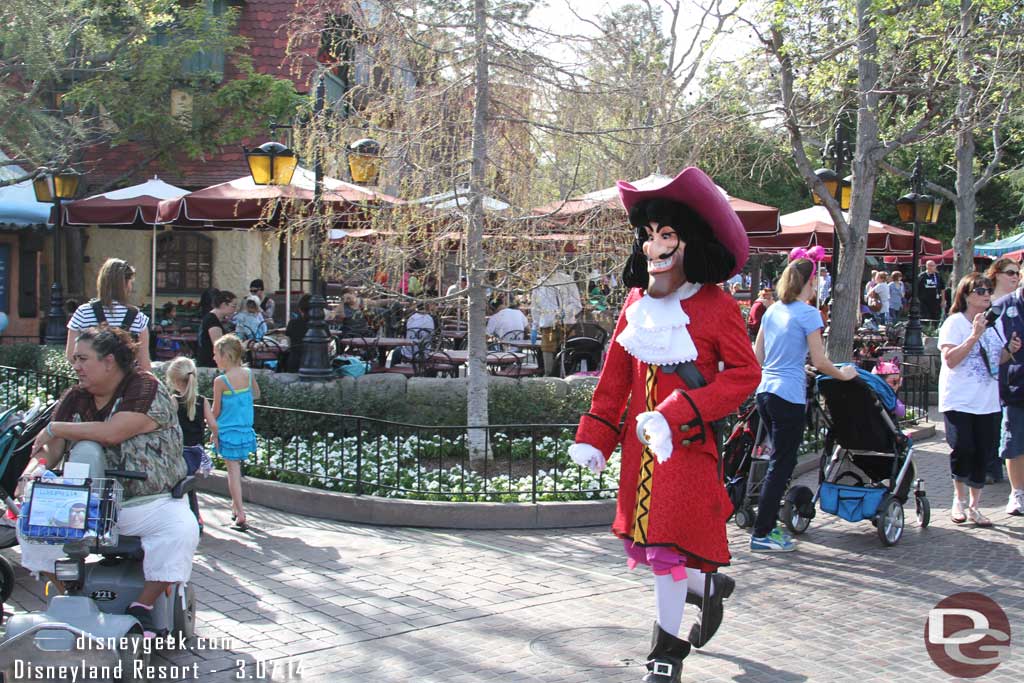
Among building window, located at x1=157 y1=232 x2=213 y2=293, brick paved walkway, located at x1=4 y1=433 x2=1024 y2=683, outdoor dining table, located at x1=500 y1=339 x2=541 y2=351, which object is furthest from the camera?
building window, located at x1=157 y1=232 x2=213 y2=293

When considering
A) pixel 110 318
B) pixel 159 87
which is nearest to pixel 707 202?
pixel 110 318

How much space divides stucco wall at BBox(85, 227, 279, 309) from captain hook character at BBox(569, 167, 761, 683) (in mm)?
17501

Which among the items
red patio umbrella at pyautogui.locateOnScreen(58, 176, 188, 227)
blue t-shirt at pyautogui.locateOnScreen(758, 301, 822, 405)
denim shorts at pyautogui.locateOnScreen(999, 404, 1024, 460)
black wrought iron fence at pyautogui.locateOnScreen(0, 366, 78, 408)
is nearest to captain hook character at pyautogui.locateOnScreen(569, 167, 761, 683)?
blue t-shirt at pyautogui.locateOnScreen(758, 301, 822, 405)

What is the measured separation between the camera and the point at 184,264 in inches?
868

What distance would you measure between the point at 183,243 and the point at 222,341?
15.1 metres

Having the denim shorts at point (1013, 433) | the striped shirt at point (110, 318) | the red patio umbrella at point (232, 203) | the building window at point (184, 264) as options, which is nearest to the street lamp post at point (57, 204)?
the red patio umbrella at point (232, 203)

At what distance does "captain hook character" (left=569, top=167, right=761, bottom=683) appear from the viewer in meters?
4.68

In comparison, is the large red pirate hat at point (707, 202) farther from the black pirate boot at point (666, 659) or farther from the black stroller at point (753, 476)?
the black stroller at point (753, 476)

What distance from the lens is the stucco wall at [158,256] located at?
21.9 meters

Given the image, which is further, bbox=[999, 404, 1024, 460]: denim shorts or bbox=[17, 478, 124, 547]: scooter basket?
bbox=[999, 404, 1024, 460]: denim shorts

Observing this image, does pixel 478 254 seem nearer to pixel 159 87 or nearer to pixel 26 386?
pixel 26 386

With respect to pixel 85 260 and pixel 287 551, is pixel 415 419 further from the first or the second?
pixel 85 260

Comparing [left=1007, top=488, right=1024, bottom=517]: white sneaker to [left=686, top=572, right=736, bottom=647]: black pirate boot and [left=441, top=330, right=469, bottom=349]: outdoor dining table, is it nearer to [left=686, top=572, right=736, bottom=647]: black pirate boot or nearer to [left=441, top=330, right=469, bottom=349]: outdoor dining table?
[left=686, top=572, right=736, bottom=647]: black pirate boot

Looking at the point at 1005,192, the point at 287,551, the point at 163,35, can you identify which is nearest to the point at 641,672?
the point at 287,551
